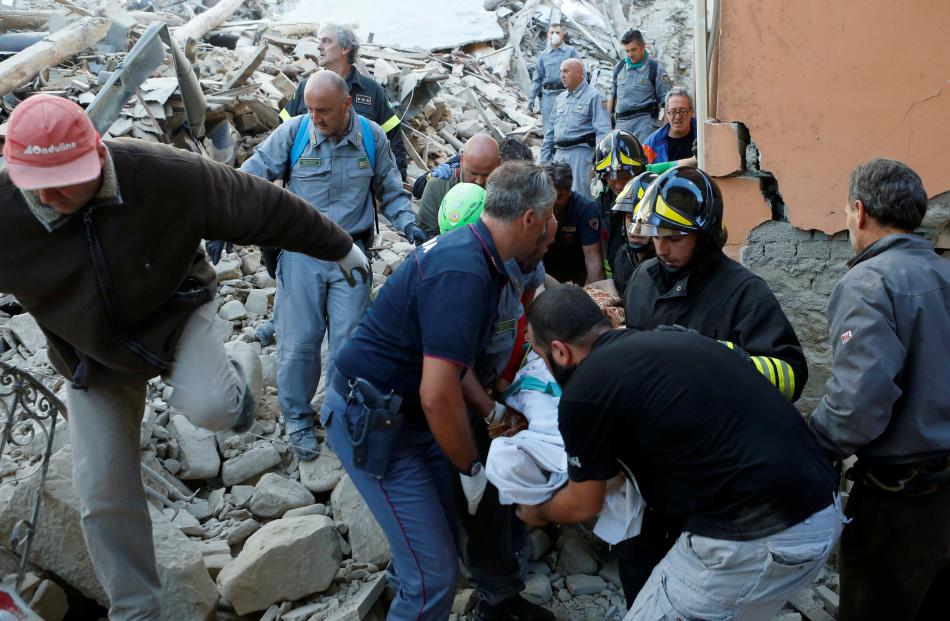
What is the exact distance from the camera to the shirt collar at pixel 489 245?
8.90 ft

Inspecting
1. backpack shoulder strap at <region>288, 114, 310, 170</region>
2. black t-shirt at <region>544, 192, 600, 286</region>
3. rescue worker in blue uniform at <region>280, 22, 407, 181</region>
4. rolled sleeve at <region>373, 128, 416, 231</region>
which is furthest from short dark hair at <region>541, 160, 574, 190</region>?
rescue worker in blue uniform at <region>280, 22, 407, 181</region>

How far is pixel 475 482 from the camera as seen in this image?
9.55 ft

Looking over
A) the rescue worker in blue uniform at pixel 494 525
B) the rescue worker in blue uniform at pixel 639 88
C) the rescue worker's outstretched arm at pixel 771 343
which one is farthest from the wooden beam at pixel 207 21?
the rescue worker's outstretched arm at pixel 771 343

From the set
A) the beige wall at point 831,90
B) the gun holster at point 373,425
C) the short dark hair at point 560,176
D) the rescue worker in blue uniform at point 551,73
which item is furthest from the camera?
the rescue worker in blue uniform at point 551,73

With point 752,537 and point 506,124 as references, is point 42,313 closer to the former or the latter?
point 752,537

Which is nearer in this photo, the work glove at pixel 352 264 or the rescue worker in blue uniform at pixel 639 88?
the work glove at pixel 352 264

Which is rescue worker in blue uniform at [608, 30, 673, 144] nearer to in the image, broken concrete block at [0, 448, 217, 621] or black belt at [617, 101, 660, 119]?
black belt at [617, 101, 660, 119]

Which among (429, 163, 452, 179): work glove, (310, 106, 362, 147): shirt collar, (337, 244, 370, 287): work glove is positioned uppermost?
(310, 106, 362, 147): shirt collar

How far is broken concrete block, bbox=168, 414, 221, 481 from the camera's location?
438cm

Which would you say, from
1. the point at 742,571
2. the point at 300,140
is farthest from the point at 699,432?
the point at 300,140

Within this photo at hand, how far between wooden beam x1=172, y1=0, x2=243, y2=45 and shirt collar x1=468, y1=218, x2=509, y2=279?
8.81 m

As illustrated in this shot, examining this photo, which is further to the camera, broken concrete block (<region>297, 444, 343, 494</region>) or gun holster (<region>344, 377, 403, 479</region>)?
broken concrete block (<region>297, 444, 343, 494</region>)

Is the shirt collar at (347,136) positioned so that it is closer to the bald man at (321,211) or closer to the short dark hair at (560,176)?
the bald man at (321,211)

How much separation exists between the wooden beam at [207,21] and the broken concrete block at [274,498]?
7.78 meters
